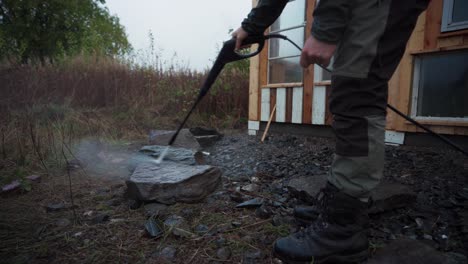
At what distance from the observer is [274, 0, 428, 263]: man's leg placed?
1.04 metres

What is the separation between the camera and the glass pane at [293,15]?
366cm

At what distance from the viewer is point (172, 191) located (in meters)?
1.76

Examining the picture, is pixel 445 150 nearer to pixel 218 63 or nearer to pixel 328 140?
pixel 328 140

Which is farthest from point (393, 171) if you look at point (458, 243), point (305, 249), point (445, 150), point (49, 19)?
point (49, 19)

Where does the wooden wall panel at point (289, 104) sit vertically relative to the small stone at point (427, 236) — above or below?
above

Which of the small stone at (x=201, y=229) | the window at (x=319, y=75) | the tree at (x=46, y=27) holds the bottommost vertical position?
the small stone at (x=201, y=229)

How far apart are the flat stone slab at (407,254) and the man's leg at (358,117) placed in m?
0.07

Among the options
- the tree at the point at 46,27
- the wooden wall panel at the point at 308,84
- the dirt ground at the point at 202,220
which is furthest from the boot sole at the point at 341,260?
the tree at the point at 46,27

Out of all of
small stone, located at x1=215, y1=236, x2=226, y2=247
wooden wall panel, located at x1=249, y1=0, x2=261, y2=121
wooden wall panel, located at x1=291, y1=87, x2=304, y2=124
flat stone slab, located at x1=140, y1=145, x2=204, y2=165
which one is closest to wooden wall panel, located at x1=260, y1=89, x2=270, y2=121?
wooden wall panel, located at x1=249, y1=0, x2=261, y2=121

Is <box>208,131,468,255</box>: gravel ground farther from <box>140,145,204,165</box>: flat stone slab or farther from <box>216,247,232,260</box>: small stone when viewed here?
<box>216,247,232,260</box>: small stone

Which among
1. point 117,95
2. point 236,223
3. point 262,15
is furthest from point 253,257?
point 117,95

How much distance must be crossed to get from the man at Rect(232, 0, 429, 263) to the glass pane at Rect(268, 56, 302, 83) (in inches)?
105

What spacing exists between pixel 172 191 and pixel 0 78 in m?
6.05

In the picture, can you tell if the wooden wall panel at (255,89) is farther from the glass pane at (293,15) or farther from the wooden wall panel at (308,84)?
the wooden wall panel at (308,84)
